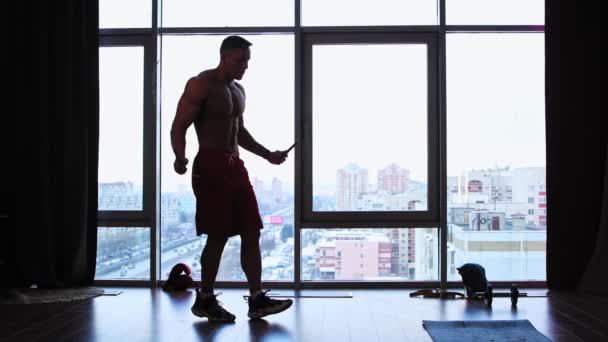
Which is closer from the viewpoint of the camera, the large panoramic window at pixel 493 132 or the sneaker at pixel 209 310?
the sneaker at pixel 209 310

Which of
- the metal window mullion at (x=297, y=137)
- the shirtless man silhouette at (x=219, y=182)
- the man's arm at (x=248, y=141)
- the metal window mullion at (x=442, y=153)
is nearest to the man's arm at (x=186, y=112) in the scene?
the shirtless man silhouette at (x=219, y=182)

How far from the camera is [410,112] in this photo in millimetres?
4312

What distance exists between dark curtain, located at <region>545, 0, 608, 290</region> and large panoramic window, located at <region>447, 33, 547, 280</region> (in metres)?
0.24

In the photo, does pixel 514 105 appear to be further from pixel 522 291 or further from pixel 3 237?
pixel 3 237

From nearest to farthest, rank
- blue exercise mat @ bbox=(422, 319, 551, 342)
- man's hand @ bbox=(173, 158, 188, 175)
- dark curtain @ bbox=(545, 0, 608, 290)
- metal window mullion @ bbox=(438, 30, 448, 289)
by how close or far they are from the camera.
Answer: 1. blue exercise mat @ bbox=(422, 319, 551, 342)
2. man's hand @ bbox=(173, 158, 188, 175)
3. dark curtain @ bbox=(545, 0, 608, 290)
4. metal window mullion @ bbox=(438, 30, 448, 289)

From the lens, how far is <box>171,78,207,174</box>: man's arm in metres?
2.99

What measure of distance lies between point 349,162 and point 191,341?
6.46 feet

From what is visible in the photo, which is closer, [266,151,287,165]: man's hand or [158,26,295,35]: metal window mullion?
[266,151,287,165]: man's hand

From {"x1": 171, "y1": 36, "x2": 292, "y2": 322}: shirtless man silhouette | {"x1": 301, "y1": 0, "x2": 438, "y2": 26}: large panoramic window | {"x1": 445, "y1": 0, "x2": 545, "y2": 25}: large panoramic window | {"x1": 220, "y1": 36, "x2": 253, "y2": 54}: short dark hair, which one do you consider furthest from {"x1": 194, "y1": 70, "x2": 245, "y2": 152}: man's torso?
{"x1": 445, "y1": 0, "x2": 545, "y2": 25}: large panoramic window

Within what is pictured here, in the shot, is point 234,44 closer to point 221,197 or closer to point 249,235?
point 221,197

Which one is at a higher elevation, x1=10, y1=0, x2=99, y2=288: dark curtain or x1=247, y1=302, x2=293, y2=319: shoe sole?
x1=10, y1=0, x2=99, y2=288: dark curtain

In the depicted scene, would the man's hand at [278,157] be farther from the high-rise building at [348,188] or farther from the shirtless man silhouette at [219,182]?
the high-rise building at [348,188]

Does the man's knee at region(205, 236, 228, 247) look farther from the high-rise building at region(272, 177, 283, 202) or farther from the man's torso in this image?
the high-rise building at region(272, 177, 283, 202)

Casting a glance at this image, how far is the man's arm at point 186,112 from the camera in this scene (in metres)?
2.99
